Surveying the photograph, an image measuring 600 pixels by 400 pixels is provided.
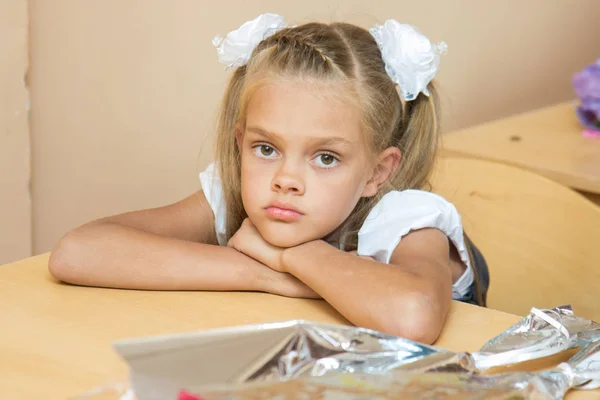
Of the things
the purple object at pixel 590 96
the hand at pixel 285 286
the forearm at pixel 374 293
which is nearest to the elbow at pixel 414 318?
the forearm at pixel 374 293

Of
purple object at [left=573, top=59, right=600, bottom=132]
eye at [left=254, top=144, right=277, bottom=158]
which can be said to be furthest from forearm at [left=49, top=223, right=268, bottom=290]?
purple object at [left=573, top=59, right=600, bottom=132]

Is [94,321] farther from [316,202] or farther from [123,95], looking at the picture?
[123,95]

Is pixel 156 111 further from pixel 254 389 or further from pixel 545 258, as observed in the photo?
pixel 254 389

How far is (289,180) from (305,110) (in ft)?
0.29

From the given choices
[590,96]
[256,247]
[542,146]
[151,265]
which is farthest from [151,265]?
[590,96]

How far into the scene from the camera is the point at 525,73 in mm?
2408

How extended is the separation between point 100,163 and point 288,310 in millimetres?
721

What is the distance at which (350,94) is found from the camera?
1.05 meters

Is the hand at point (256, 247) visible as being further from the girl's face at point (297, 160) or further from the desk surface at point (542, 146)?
the desk surface at point (542, 146)

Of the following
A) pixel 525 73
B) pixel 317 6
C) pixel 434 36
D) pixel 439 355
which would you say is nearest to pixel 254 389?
pixel 439 355

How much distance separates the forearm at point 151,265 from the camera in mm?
948

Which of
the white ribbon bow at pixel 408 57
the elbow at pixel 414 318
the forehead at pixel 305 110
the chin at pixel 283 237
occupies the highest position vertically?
the white ribbon bow at pixel 408 57

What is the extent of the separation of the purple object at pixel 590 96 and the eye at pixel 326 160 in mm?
998

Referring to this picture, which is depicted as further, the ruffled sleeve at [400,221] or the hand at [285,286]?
the ruffled sleeve at [400,221]
